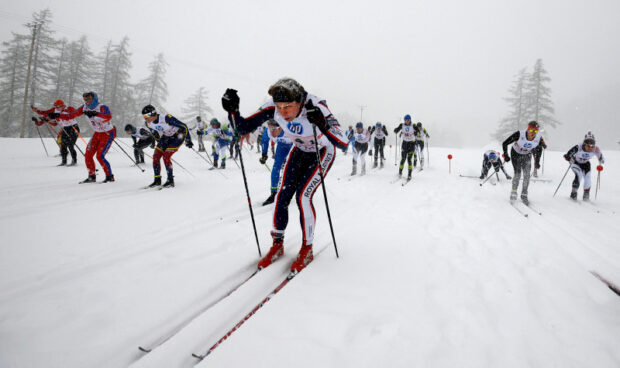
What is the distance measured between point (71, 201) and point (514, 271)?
819 centimetres

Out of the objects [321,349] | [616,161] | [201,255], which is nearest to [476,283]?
[321,349]

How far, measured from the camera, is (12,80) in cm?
2525

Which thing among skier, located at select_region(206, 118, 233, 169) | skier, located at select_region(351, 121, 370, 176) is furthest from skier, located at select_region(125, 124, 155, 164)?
skier, located at select_region(351, 121, 370, 176)

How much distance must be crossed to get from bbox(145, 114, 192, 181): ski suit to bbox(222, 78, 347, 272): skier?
16.0ft

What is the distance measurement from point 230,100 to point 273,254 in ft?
6.70

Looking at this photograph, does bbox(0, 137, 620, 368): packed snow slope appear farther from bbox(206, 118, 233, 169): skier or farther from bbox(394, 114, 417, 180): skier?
bbox(206, 118, 233, 169): skier

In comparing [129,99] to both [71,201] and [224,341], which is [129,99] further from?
[224,341]

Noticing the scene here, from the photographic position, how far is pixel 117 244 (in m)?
3.62

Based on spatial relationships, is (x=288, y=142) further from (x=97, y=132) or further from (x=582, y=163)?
(x=582, y=163)

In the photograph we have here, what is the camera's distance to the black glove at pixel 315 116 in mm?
2697

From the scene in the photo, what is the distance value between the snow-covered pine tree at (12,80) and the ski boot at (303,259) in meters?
38.0

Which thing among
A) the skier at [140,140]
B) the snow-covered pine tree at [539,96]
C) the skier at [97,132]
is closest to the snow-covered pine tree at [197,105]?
the skier at [140,140]

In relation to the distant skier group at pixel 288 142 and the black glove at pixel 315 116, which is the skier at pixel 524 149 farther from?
the black glove at pixel 315 116

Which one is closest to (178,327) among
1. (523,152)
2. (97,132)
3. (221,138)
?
(97,132)
